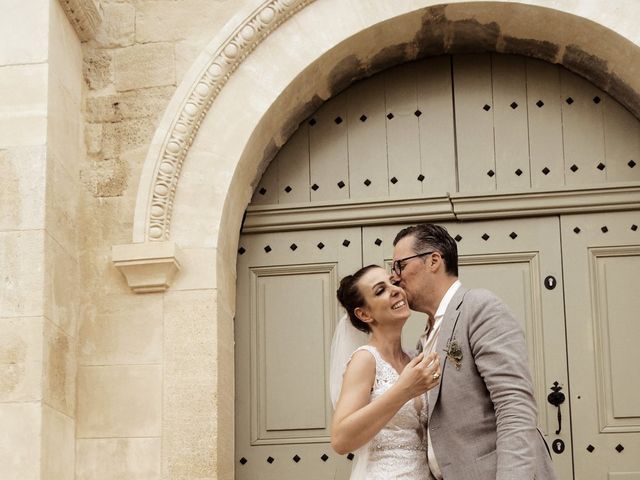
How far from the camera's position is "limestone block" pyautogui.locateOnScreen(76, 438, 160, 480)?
652 centimetres

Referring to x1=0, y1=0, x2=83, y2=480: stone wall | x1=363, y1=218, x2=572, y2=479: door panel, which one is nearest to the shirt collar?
x1=363, y1=218, x2=572, y2=479: door panel

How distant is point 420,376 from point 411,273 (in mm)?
621

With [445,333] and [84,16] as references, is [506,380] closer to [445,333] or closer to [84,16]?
[445,333]

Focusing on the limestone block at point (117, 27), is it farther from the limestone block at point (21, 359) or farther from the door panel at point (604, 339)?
the door panel at point (604, 339)

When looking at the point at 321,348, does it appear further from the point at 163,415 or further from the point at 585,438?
the point at 585,438

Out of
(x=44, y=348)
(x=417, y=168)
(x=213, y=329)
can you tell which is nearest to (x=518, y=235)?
(x=417, y=168)

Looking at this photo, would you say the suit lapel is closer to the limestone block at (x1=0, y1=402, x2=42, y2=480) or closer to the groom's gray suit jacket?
the groom's gray suit jacket

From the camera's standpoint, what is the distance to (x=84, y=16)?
701 cm

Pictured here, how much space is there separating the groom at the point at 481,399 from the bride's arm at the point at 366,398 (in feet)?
0.51

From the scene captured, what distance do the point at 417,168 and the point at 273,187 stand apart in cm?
87

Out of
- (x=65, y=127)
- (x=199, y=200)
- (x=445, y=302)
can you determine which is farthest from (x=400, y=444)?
(x=65, y=127)

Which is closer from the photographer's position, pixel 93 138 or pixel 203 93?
pixel 203 93

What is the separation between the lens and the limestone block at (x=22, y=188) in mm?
6398

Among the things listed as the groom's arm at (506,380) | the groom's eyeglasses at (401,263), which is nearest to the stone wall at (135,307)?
the groom's eyeglasses at (401,263)
